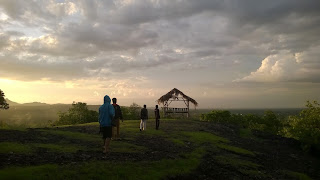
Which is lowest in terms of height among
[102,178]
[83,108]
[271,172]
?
[271,172]

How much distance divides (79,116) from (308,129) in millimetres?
41633

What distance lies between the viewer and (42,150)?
13.5 m

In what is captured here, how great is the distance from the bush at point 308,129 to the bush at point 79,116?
122ft

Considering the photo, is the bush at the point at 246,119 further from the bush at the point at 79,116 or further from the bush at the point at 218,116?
the bush at the point at 79,116

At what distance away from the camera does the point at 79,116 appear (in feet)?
178

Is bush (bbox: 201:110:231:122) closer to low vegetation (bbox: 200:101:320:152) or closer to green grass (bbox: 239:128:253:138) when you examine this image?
low vegetation (bbox: 200:101:320:152)

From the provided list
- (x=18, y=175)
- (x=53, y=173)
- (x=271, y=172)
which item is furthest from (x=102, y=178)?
(x=271, y=172)

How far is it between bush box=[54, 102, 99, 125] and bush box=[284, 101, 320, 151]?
37.2 meters

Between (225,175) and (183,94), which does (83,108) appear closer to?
(183,94)

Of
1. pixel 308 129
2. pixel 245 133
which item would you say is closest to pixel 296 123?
pixel 308 129

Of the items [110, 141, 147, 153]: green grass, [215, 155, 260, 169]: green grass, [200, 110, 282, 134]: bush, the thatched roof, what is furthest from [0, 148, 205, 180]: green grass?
[200, 110, 282, 134]: bush

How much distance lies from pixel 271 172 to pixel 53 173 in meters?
12.7

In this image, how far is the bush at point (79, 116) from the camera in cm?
5425

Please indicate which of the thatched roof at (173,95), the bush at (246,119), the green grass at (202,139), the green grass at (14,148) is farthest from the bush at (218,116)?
the green grass at (14,148)
